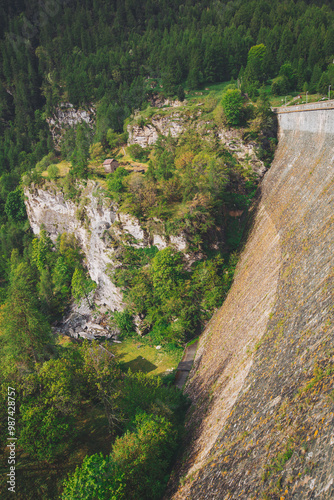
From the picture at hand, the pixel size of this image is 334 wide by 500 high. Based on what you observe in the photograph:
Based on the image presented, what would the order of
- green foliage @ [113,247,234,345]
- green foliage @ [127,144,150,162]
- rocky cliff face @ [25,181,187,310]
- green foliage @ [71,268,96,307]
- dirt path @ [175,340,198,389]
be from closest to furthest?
dirt path @ [175,340,198,389], green foliage @ [113,247,234,345], rocky cliff face @ [25,181,187,310], green foliage @ [71,268,96,307], green foliage @ [127,144,150,162]

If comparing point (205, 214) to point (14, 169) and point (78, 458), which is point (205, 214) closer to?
point (78, 458)

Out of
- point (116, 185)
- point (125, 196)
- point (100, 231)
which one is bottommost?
point (100, 231)

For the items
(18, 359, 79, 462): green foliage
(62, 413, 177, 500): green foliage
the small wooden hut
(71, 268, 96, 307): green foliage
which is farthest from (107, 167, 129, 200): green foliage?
(62, 413, 177, 500): green foliage

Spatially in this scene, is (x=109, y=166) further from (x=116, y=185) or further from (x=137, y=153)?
(x=116, y=185)

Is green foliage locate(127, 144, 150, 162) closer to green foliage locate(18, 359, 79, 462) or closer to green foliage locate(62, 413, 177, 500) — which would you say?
green foliage locate(18, 359, 79, 462)

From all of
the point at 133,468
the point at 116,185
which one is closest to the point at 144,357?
the point at 133,468

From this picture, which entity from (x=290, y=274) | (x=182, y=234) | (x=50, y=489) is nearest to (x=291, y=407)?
(x=290, y=274)
